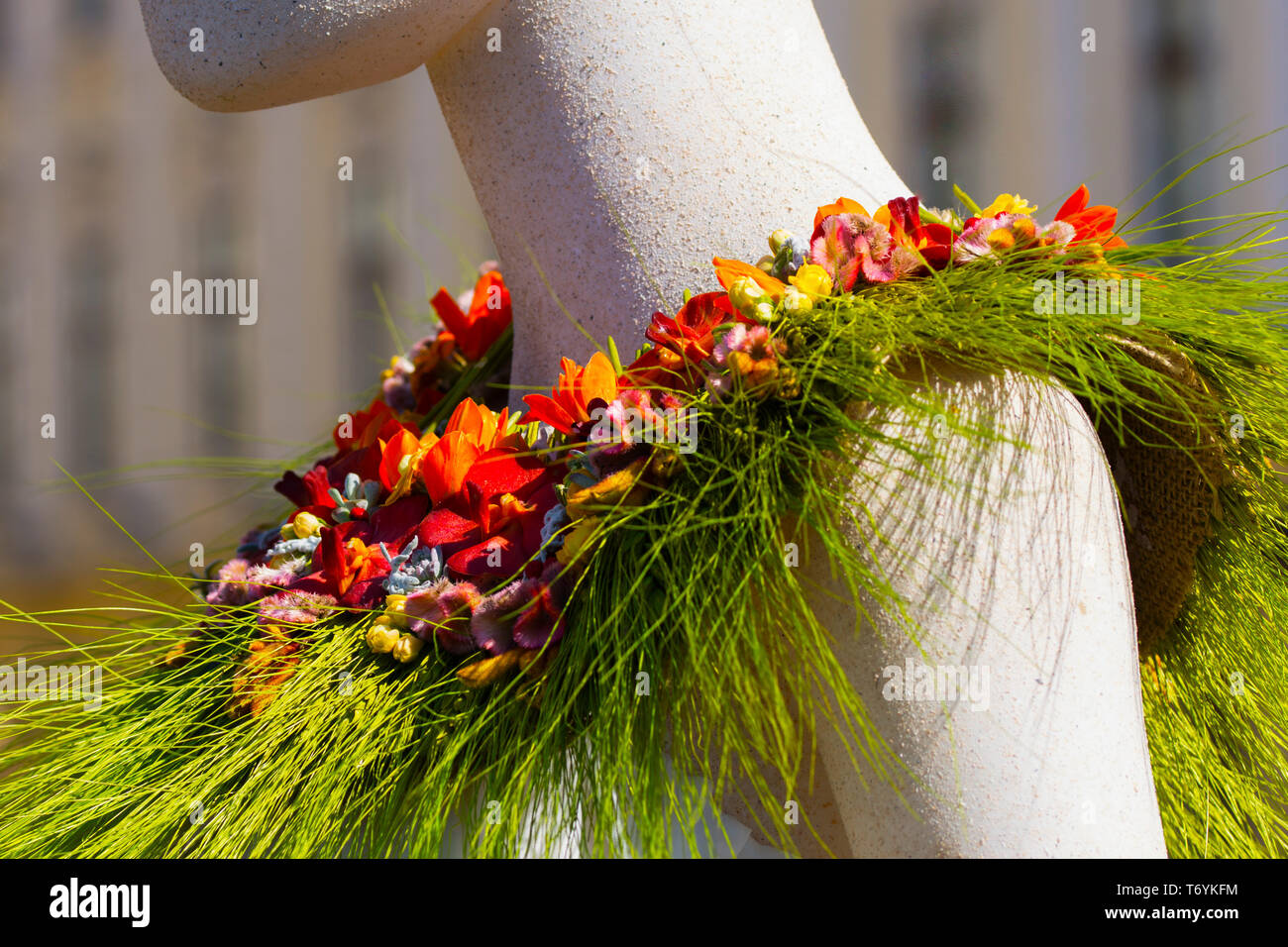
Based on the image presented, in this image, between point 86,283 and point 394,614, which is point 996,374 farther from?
point 86,283

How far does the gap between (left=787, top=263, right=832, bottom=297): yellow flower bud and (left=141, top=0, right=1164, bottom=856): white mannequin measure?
8 cm

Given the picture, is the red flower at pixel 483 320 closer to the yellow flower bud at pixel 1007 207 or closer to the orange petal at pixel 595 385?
the orange petal at pixel 595 385

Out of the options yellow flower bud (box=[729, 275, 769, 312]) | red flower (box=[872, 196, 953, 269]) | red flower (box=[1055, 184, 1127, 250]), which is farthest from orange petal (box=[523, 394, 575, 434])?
red flower (box=[1055, 184, 1127, 250])

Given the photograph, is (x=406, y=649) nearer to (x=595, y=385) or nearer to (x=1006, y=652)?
(x=595, y=385)

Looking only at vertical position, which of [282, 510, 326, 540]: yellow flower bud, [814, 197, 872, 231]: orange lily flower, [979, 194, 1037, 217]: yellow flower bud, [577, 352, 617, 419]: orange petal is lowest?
[282, 510, 326, 540]: yellow flower bud

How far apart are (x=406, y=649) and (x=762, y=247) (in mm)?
380

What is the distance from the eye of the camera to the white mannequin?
61 centimetres

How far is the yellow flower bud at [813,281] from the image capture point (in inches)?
26.1

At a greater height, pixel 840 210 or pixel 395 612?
pixel 840 210

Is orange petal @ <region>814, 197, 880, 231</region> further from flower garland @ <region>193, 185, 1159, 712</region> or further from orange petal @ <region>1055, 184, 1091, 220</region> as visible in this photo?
orange petal @ <region>1055, 184, 1091, 220</region>

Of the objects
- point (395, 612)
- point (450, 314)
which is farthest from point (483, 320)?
point (395, 612)

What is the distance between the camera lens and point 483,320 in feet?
3.57

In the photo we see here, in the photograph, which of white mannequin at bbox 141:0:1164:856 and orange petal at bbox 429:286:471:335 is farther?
orange petal at bbox 429:286:471:335

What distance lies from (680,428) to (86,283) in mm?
11085
